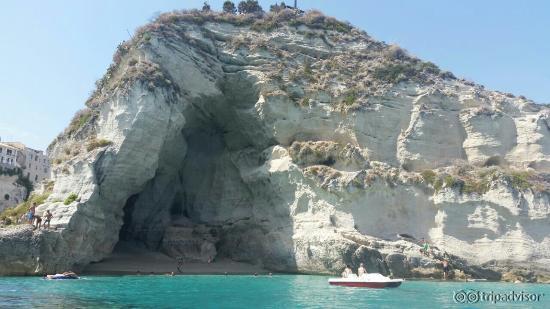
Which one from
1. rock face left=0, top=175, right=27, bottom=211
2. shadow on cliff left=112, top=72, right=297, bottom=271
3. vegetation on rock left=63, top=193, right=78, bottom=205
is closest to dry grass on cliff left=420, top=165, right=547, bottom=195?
shadow on cliff left=112, top=72, right=297, bottom=271

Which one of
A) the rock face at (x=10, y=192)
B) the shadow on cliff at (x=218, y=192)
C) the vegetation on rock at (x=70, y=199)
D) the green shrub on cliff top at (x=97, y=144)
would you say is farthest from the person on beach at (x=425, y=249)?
the rock face at (x=10, y=192)

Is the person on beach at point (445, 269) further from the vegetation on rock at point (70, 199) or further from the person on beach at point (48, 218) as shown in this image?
the person on beach at point (48, 218)

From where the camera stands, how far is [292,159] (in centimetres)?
4247

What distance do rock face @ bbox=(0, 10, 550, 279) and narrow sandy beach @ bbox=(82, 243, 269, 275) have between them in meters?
1.21

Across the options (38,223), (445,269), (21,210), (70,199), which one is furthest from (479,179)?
(21,210)

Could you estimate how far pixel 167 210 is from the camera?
48.7 metres

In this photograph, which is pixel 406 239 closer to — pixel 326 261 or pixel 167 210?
pixel 326 261

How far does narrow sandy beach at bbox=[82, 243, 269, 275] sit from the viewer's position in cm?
3805

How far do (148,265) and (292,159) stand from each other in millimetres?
14609

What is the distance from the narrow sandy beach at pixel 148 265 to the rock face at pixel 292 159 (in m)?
1.21

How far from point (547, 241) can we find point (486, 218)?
4.78 m

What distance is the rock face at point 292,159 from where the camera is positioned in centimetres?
3772

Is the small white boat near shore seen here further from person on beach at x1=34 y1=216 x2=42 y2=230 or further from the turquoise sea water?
person on beach at x1=34 y1=216 x2=42 y2=230

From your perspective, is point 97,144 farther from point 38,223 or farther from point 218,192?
point 218,192
